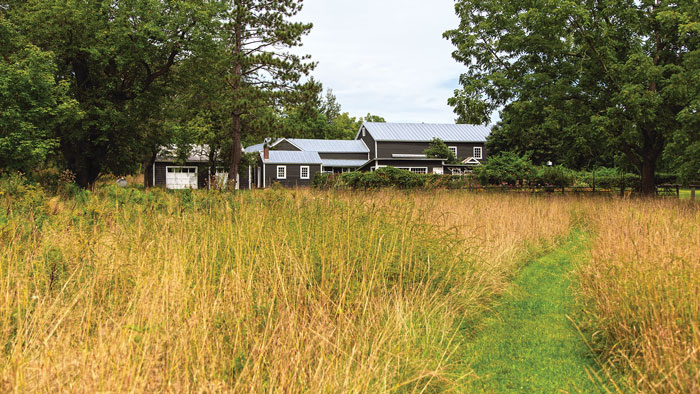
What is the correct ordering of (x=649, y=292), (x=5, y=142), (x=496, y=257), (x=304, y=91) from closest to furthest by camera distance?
(x=649, y=292), (x=496, y=257), (x=5, y=142), (x=304, y=91)

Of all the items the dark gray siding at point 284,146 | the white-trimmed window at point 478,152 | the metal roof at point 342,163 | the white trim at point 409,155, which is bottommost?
the metal roof at point 342,163

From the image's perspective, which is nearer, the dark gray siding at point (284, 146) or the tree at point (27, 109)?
the tree at point (27, 109)

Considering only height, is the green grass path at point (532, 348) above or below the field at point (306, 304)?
below

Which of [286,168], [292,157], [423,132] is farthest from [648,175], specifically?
[292,157]

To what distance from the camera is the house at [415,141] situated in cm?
4281

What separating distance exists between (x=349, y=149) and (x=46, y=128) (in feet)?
110

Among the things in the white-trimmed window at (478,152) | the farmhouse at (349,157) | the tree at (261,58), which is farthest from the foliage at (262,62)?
the white-trimmed window at (478,152)

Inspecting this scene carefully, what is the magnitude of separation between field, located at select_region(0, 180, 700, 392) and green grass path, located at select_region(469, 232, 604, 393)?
0.03 metres

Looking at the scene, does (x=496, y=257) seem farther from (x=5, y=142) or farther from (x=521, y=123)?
(x=5, y=142)

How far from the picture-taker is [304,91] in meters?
24.2

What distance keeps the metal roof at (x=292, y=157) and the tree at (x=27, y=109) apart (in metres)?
26.5

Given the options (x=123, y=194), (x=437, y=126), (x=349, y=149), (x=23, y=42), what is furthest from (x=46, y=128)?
(x=437, y=126)

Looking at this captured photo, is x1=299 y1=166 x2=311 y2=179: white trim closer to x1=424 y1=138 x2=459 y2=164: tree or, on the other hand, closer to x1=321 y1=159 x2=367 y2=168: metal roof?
x1=321 y1=159 x2=367 y2=168: metal roof

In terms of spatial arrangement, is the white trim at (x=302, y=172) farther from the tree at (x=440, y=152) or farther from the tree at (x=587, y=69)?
the tree at (x=587, y=69)
